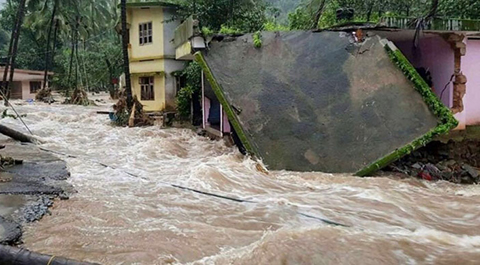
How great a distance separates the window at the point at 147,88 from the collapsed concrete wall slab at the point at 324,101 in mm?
10803

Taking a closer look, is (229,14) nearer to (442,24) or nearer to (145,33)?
(145,33)

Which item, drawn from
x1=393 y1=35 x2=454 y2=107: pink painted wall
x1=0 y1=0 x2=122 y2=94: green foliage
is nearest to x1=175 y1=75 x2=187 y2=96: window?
x1=393 y1=35 x2=454 y2=107: pink painted wall

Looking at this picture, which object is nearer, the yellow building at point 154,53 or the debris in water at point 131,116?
the debris in water at point 131,116

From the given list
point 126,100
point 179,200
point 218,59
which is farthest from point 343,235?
point 126,100

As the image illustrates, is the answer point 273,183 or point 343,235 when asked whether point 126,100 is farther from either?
point 343,235

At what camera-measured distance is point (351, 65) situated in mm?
9711

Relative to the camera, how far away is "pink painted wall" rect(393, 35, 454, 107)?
10125 millimetres

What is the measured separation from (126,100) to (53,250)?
13.6 metres

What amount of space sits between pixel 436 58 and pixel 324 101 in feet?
10.8

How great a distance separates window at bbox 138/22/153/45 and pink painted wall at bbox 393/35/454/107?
13.1m

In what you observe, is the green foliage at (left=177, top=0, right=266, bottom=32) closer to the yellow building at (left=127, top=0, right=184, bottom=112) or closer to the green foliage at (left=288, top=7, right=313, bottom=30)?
the green foliage at (left=288, top=7, right=313, bottom=30)

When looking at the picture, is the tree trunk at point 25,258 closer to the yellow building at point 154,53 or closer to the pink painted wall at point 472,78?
the pink painted wall at point 472,78

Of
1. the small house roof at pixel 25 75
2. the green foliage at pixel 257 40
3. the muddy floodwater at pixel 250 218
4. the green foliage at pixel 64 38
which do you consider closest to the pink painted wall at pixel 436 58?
the muddy floodwater at pixel 250 218

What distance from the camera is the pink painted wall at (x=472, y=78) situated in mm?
9883
